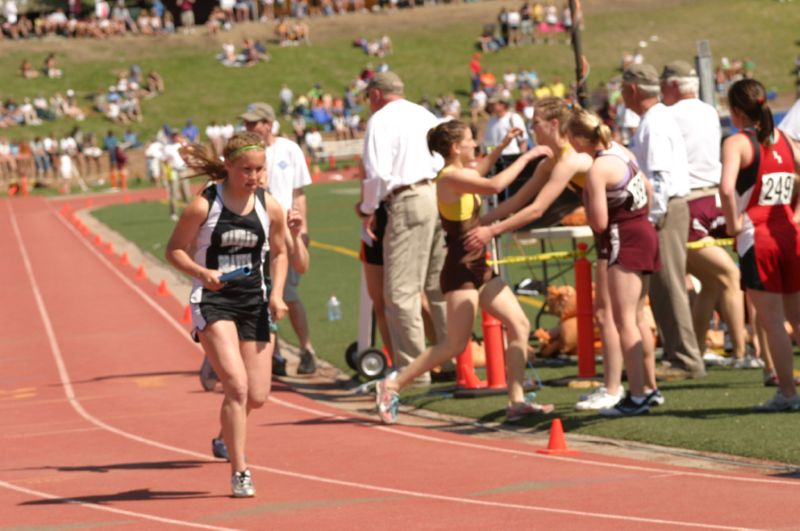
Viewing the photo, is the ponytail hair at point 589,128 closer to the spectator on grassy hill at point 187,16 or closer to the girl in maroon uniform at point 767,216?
the girl in maroon uniform at point 767,216

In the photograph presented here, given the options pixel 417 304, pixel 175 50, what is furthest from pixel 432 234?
pixel 175 50

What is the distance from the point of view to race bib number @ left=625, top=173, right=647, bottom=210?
9.92m

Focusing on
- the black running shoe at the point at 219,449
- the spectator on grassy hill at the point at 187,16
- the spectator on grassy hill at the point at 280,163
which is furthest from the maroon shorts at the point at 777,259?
the spectator on grassy hill at the point at 187,16

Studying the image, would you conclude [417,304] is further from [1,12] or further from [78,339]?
[1,12]

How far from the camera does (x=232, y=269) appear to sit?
8.66m

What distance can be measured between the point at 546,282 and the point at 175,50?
58590 mm

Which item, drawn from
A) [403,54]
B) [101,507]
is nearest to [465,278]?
[101,507]

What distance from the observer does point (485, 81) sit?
63500mm

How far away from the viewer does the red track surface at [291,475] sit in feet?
25.0

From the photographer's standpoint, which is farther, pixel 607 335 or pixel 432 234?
pixel 432 234

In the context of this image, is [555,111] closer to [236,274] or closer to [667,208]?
[667,208]

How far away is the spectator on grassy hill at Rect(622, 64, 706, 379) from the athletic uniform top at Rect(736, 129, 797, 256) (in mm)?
1395

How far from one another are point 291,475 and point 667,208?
3507 mm

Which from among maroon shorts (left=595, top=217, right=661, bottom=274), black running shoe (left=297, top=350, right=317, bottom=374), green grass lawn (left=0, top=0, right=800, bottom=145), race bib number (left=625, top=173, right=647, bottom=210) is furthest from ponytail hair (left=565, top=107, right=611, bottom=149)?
green grass lawn (left=0, top=0, right=800, bottom=145)
